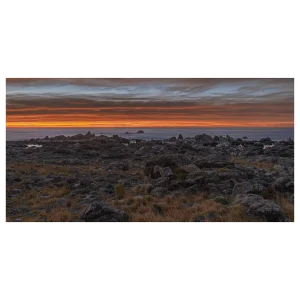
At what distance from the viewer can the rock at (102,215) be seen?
584 centimetres

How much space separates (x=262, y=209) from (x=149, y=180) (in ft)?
4.72

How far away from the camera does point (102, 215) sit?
19.2ft

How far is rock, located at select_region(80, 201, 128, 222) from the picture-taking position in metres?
5.84

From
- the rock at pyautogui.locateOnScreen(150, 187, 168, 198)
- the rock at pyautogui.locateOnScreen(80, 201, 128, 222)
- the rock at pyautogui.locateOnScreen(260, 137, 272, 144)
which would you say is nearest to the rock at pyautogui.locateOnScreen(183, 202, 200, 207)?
the rock at pyautogui.locateOnScreen(150, 187, 168, 198)

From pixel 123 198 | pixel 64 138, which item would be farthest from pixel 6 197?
pixel 123 198

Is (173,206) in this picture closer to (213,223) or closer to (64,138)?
(213,223)

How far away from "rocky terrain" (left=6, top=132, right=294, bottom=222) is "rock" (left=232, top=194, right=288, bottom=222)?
0.01 metres

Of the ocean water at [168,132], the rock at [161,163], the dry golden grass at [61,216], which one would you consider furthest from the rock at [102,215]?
the ocean water at [168,132]

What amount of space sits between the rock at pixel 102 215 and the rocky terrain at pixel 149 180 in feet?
0.04

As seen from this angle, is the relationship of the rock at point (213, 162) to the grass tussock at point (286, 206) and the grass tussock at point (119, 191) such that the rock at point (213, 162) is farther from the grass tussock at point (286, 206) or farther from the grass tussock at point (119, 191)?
the grass tussock at point (119, 191)

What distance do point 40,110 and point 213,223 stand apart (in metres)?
2.59

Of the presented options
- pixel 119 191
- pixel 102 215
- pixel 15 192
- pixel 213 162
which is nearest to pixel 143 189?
pixel 119 191

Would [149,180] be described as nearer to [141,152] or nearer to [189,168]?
[141,152]

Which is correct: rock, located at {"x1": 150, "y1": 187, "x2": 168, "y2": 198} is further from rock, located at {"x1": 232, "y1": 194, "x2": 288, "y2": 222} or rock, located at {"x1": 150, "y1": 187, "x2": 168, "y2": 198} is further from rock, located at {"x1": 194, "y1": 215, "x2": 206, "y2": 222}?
rock, located at {"x1": 232, "y1": 194, "x2": 288, "y2": 222}
